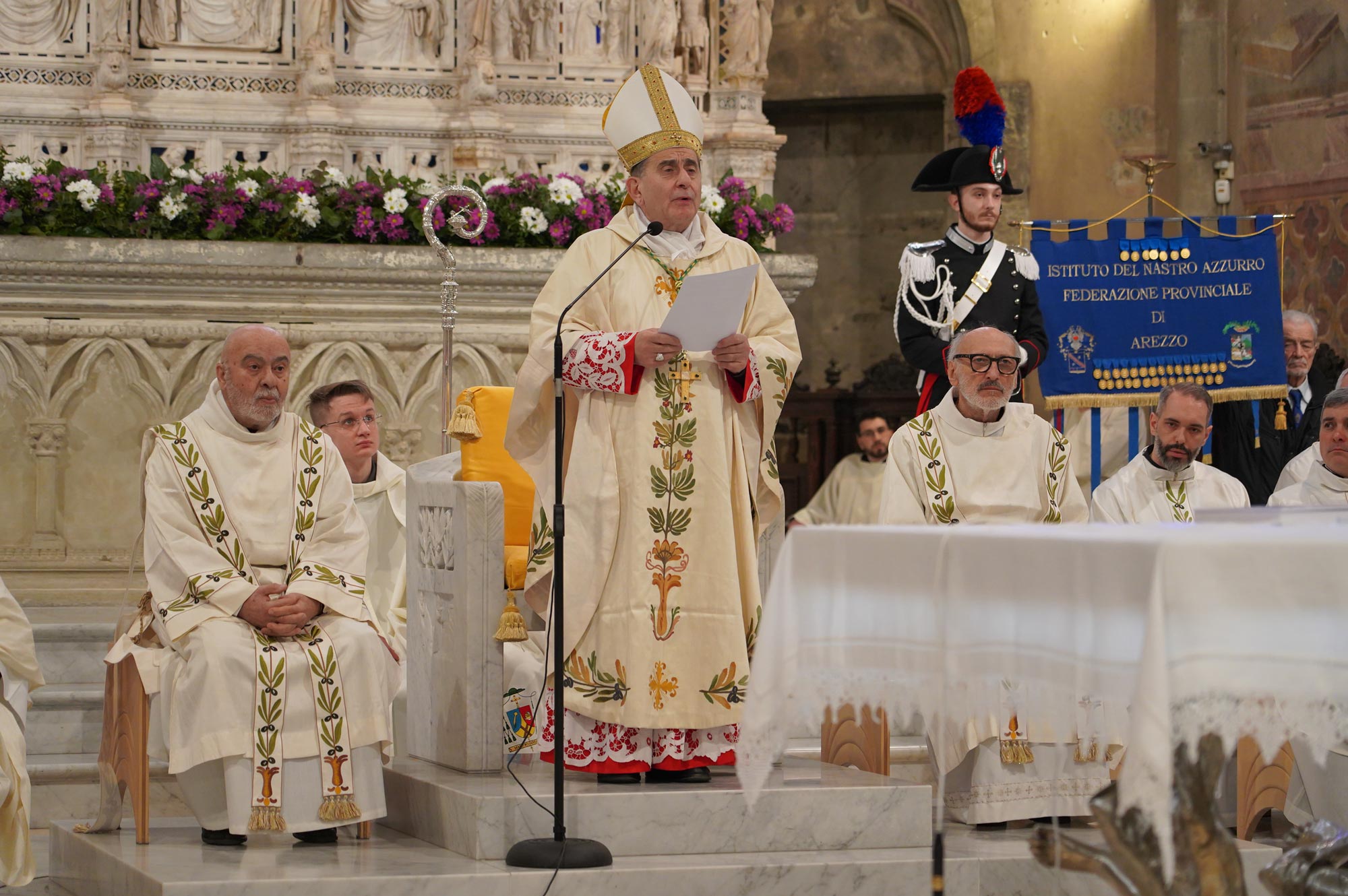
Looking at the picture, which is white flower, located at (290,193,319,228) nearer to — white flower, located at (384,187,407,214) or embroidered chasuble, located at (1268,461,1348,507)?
white flower, located at (384,187,407,214)

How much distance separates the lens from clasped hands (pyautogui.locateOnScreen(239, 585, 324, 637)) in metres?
5.26

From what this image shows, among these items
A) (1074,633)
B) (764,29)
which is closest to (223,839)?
(1074,633)

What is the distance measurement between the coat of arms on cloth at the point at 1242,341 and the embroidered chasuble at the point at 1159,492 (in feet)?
2.79

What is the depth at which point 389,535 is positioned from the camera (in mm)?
6762

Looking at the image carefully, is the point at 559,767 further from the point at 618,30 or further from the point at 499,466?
the point at 618,30


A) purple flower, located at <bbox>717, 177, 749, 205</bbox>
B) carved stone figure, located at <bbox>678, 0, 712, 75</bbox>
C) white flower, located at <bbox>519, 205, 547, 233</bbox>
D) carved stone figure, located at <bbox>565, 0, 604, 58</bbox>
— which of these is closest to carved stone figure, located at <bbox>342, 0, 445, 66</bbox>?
carved stone figure, located at <bbox>565, 0, 604, 58</bbox>

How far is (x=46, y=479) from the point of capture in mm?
7871

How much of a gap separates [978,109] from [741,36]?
318cm

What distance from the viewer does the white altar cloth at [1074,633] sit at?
3074mm

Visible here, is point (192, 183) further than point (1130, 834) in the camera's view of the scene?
Yes

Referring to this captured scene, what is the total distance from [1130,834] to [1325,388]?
17.4ft

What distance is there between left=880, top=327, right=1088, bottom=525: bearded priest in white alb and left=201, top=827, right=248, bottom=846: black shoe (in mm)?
2201

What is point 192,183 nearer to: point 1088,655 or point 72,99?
point 72,99

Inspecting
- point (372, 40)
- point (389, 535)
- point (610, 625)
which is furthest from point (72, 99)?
point (610, 625)
